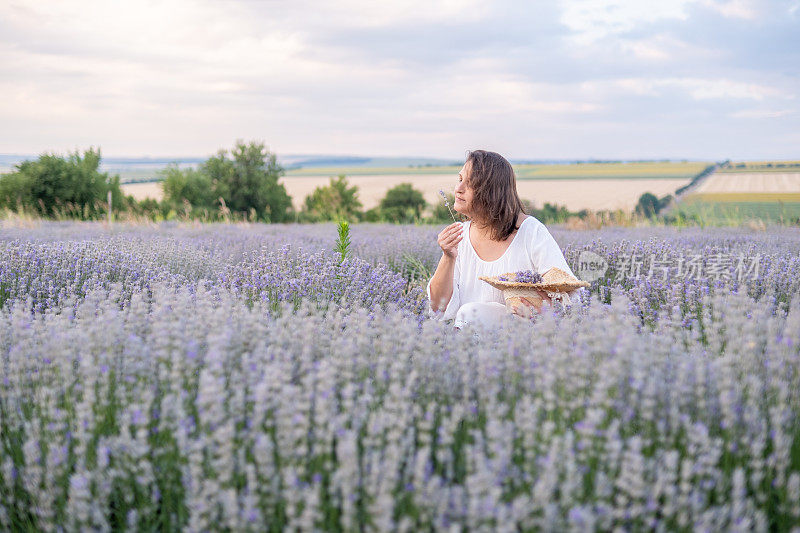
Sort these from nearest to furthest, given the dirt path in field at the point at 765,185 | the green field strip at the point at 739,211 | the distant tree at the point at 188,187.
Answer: the green field strip at the point at 739,211, the dirt path in field at the point at 765,185, the distant tree at the point at 188,187

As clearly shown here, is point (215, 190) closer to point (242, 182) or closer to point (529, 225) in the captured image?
point (242, 182)

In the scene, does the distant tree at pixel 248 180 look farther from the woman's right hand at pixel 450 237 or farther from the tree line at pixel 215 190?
the woman's right hand at pixel 450 237

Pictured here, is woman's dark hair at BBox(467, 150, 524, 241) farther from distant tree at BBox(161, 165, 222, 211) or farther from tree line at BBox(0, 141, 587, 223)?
distant tree at BBox(161, 165, 222, 211)

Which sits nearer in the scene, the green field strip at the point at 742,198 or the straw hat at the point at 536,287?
the straw hat at the point at 536,287

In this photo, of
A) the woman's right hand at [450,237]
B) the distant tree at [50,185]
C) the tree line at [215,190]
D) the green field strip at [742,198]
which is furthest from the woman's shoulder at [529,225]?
the distant tree at [50,185]

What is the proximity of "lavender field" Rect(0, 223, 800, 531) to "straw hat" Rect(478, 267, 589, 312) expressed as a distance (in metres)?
0.71

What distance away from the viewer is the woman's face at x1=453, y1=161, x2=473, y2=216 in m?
3.62

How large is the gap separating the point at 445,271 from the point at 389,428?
2.14m

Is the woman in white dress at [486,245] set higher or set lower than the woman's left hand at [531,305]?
higher

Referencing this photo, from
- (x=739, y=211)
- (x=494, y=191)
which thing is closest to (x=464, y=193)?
(x=494, y=191)

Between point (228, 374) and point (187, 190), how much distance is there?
36.6 meters

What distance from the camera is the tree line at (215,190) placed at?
22.9m

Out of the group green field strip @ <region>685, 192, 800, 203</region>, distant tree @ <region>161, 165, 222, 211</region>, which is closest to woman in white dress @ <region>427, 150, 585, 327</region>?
green field strip @ <region>685, 192, 800, 203</region>

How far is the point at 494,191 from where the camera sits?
3.58 meters
